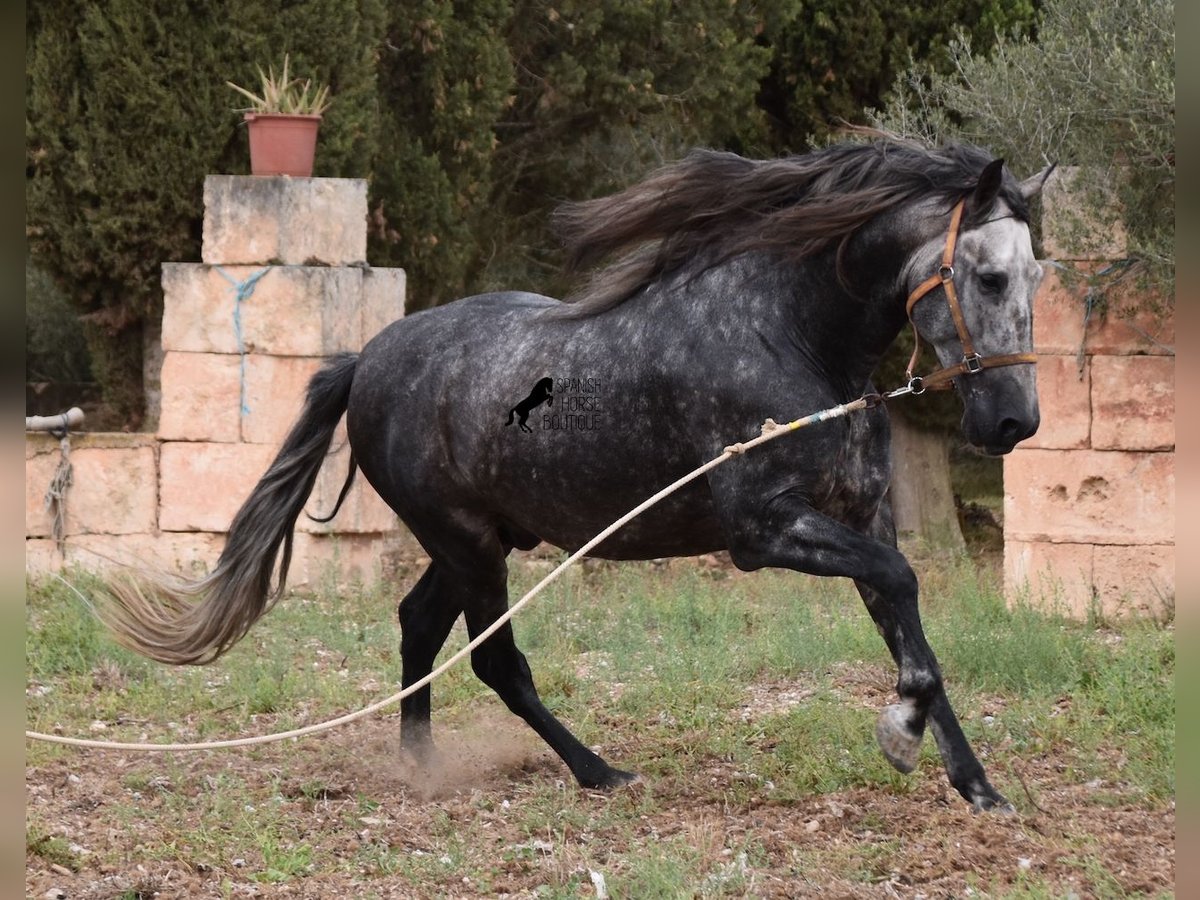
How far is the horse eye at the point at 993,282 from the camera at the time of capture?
427 cm

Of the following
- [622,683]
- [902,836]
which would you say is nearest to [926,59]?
[622,683]

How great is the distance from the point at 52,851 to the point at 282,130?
221 inches

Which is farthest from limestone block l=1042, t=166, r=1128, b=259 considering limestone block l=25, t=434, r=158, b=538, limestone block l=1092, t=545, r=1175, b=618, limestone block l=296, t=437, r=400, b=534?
limestone block l=25, t=434, r=158, b=538

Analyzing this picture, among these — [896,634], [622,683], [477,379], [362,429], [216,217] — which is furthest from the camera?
[216,217]

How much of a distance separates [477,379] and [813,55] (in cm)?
771

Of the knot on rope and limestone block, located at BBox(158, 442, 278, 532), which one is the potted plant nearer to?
limestone block, located at BBox(158, 442, 278, 532)

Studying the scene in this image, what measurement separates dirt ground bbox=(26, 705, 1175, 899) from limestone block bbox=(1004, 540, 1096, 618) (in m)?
3.07

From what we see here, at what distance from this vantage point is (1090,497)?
328 inches

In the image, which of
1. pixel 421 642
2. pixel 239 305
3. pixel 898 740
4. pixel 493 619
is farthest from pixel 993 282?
pixel 239 305

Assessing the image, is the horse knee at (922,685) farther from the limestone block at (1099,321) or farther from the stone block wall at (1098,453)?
the limestone block at (1099,321)

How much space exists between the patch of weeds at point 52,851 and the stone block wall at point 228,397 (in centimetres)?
464

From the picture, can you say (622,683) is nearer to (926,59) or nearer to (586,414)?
(586,414)

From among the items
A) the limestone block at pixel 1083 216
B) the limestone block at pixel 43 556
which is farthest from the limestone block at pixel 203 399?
the limestone block at pixel 1083 216

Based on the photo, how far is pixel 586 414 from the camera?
5027mm
